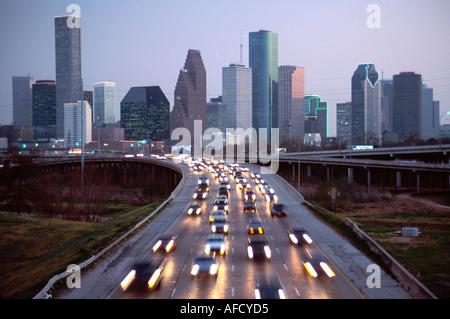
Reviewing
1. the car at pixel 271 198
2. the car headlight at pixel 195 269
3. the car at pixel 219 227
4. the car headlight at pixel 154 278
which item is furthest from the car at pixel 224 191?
the car headlight at pixel 154 278

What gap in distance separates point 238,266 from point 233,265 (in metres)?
0.45

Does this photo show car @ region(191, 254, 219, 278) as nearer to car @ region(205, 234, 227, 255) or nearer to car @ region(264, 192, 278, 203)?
car @ region(205, 234, 227, 255)

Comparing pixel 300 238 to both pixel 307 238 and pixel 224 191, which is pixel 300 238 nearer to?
pixel 307 238

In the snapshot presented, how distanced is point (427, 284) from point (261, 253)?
40.2 ft

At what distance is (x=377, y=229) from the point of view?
48.1 metres

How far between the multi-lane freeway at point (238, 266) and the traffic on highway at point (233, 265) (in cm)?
6

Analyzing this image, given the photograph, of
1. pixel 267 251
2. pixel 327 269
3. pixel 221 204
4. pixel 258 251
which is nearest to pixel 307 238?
pixel 267 251

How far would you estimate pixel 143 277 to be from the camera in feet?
94.4

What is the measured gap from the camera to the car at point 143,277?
2780cm

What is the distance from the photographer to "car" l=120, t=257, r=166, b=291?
27.8 metres

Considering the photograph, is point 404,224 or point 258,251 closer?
point 258,251

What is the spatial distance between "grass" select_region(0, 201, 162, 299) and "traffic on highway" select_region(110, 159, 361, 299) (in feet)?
18.1
